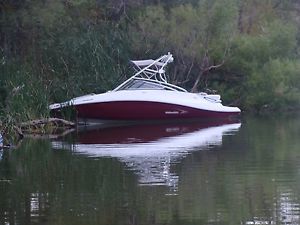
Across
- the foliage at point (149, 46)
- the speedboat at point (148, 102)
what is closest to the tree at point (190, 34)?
the foliage at point (149, 46)

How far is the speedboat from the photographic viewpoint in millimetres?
33469

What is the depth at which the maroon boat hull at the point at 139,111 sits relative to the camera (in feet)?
110

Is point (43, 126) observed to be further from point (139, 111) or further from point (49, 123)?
point (139, 111)

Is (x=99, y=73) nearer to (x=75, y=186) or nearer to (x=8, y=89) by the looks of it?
(x=8, y=89)

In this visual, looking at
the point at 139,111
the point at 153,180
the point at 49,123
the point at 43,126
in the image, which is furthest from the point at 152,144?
the point at 139,111

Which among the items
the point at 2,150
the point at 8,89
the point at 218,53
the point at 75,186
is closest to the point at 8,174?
the point at 75,186

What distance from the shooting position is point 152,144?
24.6 meters

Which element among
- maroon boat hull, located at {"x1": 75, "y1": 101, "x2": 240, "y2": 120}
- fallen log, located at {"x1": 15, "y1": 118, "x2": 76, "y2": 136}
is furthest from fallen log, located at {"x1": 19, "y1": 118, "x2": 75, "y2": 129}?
maroon boat hull, located at {"x1": 75, "y1": 101, "x2": 240, "y2": 120}

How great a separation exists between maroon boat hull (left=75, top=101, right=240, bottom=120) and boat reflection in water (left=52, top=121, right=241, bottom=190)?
0.56m

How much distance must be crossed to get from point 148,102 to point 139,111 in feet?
1.60

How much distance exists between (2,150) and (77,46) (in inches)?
473

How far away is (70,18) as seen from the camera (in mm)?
36094

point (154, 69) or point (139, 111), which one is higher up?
point (154, 69)

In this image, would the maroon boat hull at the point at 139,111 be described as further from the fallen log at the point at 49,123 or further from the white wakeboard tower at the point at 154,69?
the fallen log at the point at 49,123
